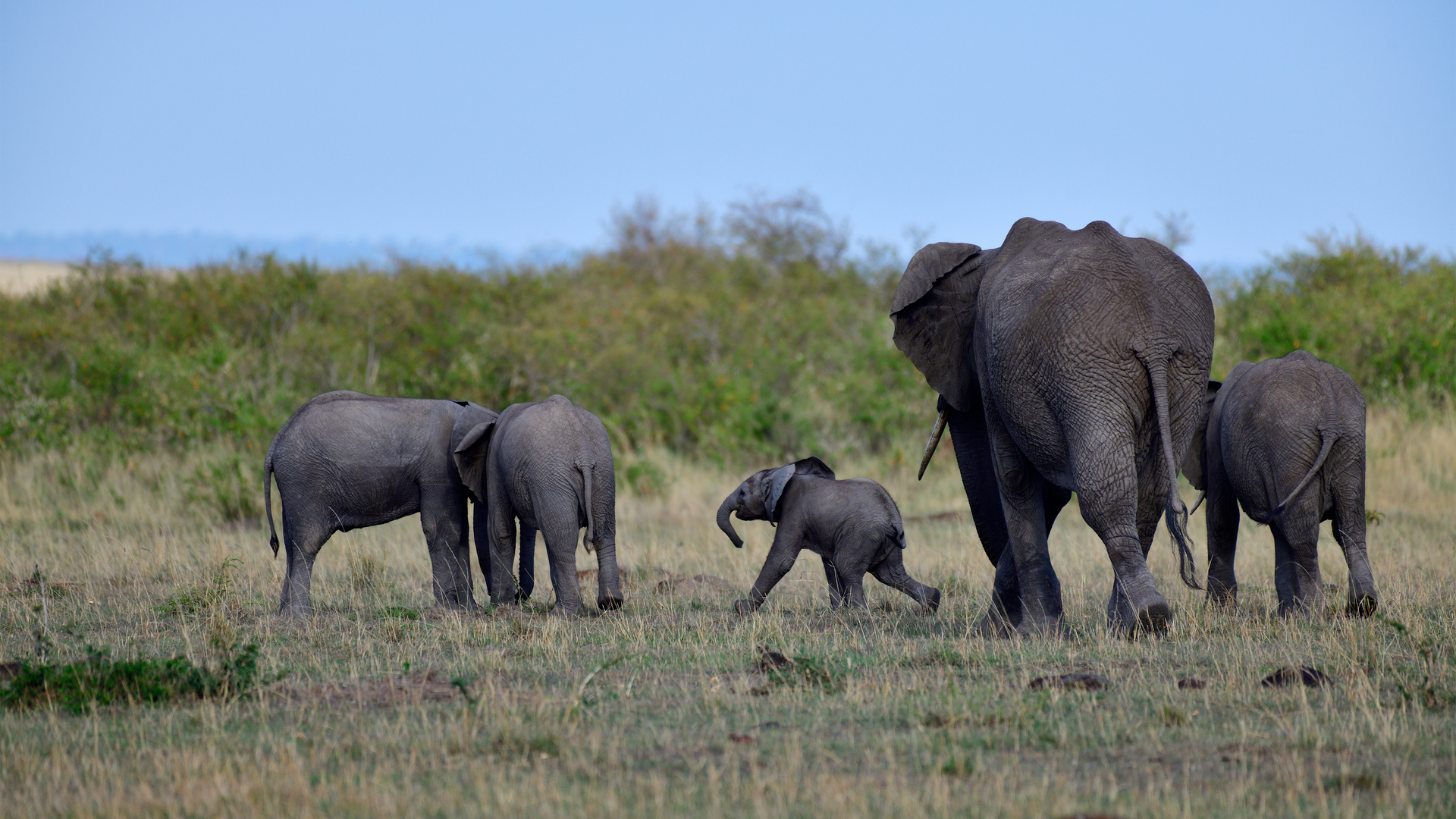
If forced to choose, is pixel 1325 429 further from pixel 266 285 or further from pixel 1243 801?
pixel 266 285

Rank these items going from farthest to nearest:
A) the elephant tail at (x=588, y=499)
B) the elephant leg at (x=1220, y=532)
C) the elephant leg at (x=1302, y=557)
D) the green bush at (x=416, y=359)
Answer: the green bush at (x=416, y=359), the elephant leg at (x=1220, y=532), the elephant tail at (x=588, y=499), the elephant leg at (x=1302, y=557)

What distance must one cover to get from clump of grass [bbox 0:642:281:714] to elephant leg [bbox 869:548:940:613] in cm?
455

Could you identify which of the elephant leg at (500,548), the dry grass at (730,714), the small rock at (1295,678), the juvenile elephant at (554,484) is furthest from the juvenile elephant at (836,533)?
the small rock at (1295,678)

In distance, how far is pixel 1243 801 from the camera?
4445mm

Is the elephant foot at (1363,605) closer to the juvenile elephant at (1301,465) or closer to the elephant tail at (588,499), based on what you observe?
the juvenile elephant at (1301,465)

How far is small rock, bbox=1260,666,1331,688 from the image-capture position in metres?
6.15

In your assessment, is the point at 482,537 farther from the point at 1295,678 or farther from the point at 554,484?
the point at 1295,678

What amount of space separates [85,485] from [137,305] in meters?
8.09

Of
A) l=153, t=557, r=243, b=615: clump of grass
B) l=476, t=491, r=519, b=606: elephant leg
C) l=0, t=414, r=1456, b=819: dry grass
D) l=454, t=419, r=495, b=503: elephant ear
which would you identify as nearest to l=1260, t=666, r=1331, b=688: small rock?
l=0, t=414, r=1456, b=819: dry grass

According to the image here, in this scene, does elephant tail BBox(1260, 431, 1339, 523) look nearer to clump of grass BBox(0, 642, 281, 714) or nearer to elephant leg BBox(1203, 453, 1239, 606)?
elephant leg BBox(1203, 453, 1239, 606)

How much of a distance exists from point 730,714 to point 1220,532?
4.77 metres

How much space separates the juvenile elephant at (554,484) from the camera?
885cm

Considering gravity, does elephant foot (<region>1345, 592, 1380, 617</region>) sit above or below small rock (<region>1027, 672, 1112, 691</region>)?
above

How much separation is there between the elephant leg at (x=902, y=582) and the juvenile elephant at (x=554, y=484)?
1910 millimetres
